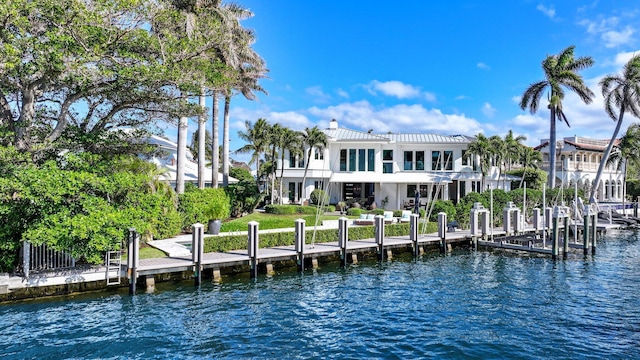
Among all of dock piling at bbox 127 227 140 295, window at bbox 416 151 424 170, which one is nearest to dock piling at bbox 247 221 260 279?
dock piling at bbox 127 227 140 295

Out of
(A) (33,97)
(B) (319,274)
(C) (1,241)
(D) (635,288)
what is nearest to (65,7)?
(A) (33,97)

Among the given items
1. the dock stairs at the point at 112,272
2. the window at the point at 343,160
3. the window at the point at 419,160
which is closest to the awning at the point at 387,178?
the window at the point at 343,160

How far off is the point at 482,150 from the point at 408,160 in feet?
22.1

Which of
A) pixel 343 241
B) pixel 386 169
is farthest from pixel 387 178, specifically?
pixel 343 241

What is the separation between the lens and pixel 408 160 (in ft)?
128

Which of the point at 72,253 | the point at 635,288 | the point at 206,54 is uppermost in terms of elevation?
the point at 206,54

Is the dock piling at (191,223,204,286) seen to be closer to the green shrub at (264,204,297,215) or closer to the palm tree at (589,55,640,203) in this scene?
the green shrub at (264,204,297,215)

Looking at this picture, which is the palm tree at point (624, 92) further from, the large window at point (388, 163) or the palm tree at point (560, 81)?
the large window at point (388, 163)

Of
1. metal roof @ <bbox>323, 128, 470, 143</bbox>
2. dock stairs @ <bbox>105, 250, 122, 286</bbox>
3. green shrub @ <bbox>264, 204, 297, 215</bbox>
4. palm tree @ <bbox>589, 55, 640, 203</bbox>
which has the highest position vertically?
palm tree @ <bbox>589, 55, 640, 203</bbox>

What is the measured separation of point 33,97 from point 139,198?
15.0ft

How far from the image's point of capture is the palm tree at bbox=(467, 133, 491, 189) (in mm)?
34812

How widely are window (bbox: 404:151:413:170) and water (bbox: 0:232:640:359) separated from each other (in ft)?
71.2

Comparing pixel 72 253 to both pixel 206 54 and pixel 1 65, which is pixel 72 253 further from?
pixel 206 54

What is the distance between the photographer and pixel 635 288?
15570 mm
